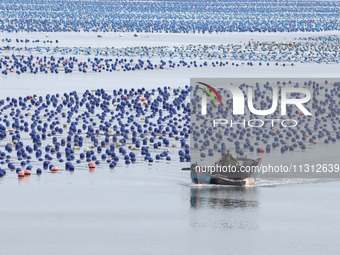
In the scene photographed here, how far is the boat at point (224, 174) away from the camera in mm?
32906

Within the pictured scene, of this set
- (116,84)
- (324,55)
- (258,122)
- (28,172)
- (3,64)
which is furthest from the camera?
(324,55)

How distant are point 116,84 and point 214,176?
3132 cm

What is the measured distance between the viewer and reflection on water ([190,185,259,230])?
26938mm

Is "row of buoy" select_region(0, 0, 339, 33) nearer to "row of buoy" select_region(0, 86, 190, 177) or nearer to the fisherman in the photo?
"row of buoy" select_region(0, 86, 190, 177)

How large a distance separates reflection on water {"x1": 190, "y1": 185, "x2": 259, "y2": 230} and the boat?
1.00 ft

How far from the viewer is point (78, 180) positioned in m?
33.1

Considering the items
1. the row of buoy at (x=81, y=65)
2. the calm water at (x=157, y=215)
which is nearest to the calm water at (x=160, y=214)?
the calm water at (x=157, y=215)

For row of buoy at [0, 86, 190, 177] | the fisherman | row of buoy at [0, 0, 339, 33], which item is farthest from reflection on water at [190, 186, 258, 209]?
row of buoy at [0, 0, 339, 33]

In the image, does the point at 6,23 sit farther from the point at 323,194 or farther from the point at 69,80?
the point at 323,194

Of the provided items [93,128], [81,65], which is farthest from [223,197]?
[81,65]

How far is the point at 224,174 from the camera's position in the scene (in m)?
33.3

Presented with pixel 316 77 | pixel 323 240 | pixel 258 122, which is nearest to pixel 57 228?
pixel 323 240

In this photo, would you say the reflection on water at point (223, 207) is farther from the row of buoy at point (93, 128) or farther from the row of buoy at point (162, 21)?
the row of buoy at point (162, 21)

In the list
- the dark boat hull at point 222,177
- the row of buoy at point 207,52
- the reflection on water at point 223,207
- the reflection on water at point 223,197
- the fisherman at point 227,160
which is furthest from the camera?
the row of buoy at point 207,52
